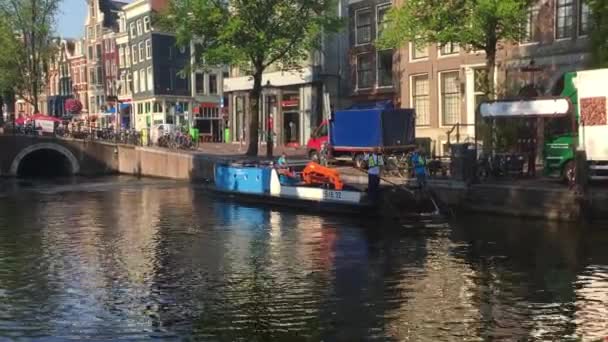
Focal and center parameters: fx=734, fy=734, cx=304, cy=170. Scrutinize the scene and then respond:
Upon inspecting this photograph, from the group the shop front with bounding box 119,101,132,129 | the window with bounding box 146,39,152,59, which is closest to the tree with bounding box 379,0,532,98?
the window with bounding box 146,39,152,59

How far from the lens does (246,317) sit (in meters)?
13.3

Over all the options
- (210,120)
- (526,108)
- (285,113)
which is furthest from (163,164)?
(526,108)

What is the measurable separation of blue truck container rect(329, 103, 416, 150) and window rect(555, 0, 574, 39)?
7.63m

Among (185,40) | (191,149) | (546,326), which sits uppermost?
(185,40)

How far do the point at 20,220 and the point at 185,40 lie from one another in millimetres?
15643

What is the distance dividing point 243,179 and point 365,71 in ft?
58.6

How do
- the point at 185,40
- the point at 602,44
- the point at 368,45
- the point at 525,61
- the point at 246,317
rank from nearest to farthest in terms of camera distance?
the point at 246,317
the point at 602,44
the point at 525,61
the point at 185,40
the point at 368,45

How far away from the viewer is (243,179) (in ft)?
109

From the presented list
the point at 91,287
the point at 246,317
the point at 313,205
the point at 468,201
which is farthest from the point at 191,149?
the point at 246,317

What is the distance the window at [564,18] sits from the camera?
33.2 m

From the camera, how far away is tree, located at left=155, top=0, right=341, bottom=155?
3944cm

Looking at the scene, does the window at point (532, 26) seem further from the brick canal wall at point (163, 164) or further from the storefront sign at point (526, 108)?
the brick canal wall at point (163, 164)

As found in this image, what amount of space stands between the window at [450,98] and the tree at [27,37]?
131 feet

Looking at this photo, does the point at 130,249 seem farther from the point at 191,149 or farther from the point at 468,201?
the point at 191,149
